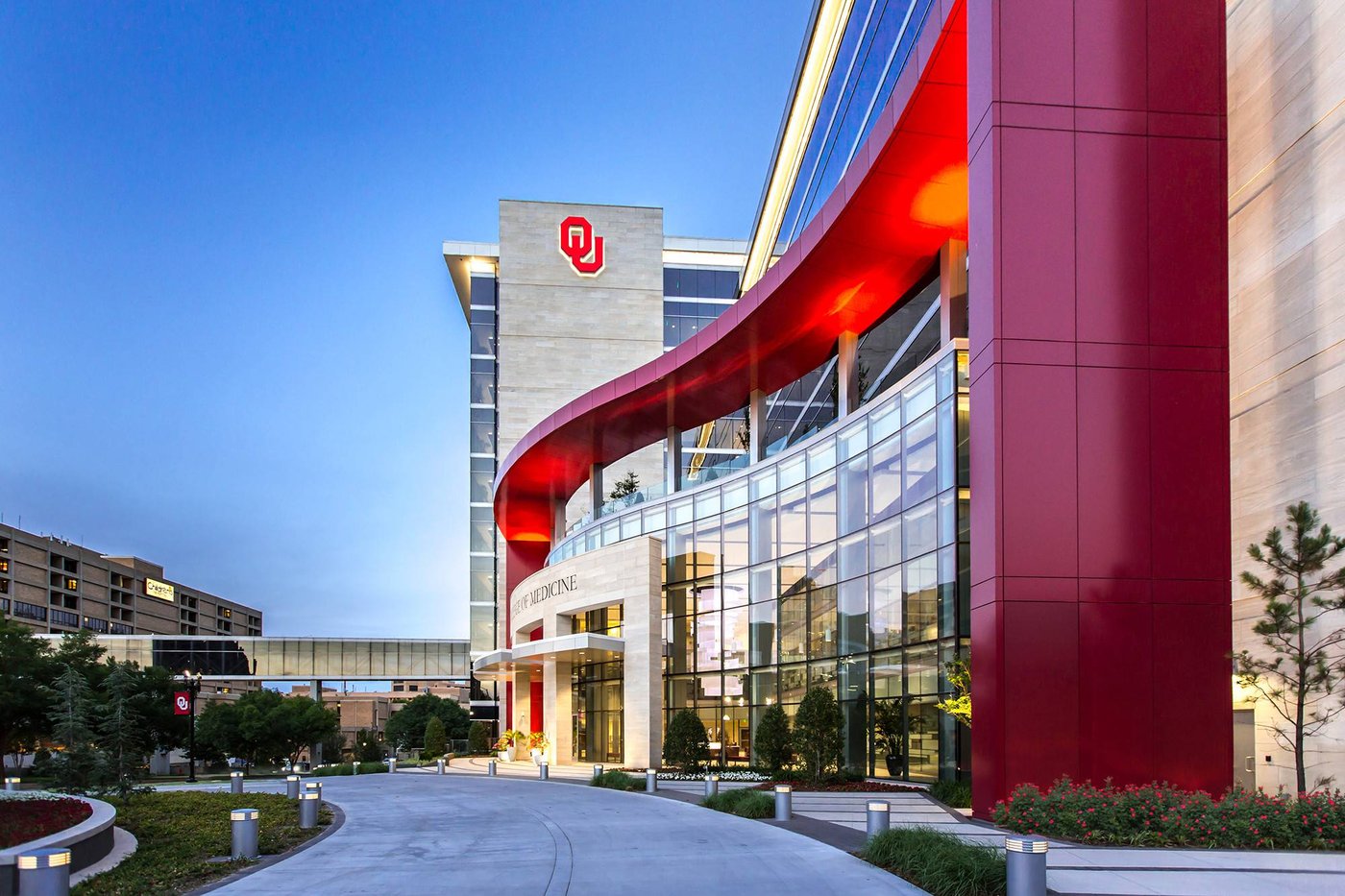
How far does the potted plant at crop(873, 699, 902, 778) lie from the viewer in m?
26.9

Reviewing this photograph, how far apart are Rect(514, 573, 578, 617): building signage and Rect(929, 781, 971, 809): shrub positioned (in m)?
21.8

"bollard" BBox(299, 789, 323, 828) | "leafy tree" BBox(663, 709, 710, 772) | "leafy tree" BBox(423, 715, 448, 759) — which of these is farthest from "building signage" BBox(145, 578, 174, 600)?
"bollard" BBox(299, 789, 323, 828)

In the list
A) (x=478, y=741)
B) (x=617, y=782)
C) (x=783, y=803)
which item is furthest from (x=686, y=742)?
(x=478, y=741)

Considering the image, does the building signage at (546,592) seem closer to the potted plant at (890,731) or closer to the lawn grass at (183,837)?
the lawn grass at (183,837)

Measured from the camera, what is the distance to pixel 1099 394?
61.4 ft

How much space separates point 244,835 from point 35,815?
11.5 feet

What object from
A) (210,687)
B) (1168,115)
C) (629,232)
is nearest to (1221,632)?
(1168,115)

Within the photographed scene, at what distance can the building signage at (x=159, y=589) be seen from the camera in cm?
13912

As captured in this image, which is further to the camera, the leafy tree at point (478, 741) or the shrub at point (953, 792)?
the leafy tree at point (478, 741)

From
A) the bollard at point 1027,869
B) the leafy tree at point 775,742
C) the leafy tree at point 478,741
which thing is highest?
the bollard at point 1027,869

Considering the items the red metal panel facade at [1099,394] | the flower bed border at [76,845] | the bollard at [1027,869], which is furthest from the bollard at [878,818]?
the flower bed border at [76,845]

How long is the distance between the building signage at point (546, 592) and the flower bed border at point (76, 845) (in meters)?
26.4

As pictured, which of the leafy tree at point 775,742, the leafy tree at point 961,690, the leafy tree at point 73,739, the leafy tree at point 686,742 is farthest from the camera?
the leafy tree at point 686,742

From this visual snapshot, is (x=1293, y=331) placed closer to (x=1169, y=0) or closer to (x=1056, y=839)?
(x=1169, y=0)
